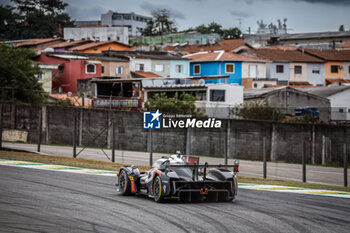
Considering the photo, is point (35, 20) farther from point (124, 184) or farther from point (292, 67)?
point (124, 184)

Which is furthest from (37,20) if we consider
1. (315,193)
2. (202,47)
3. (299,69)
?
(315,193)

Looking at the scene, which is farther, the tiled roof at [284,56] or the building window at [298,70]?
the building window at [298,70]

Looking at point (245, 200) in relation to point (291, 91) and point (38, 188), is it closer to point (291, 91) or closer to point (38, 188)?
point (38, 188)

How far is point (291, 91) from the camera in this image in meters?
56.2

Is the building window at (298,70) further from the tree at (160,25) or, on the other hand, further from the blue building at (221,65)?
the tree at (160,25)

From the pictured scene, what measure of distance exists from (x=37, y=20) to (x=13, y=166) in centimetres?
10040

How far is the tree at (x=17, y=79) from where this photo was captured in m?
47.8

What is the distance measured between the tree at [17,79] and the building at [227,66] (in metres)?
27.6

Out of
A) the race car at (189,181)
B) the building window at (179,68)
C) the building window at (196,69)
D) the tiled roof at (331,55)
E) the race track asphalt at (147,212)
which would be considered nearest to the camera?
the race track asphalt at (147,212)

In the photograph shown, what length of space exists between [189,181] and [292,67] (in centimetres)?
6972

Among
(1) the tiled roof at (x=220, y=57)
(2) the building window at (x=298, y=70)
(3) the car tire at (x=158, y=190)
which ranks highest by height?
(1) the tiled roof at (x=220, y=57)

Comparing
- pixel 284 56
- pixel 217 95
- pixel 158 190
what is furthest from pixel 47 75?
pixel 158 190

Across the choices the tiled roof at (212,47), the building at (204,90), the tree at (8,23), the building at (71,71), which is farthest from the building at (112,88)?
the tree at (8,23)

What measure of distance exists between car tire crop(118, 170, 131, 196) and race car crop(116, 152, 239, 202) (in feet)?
2.17
